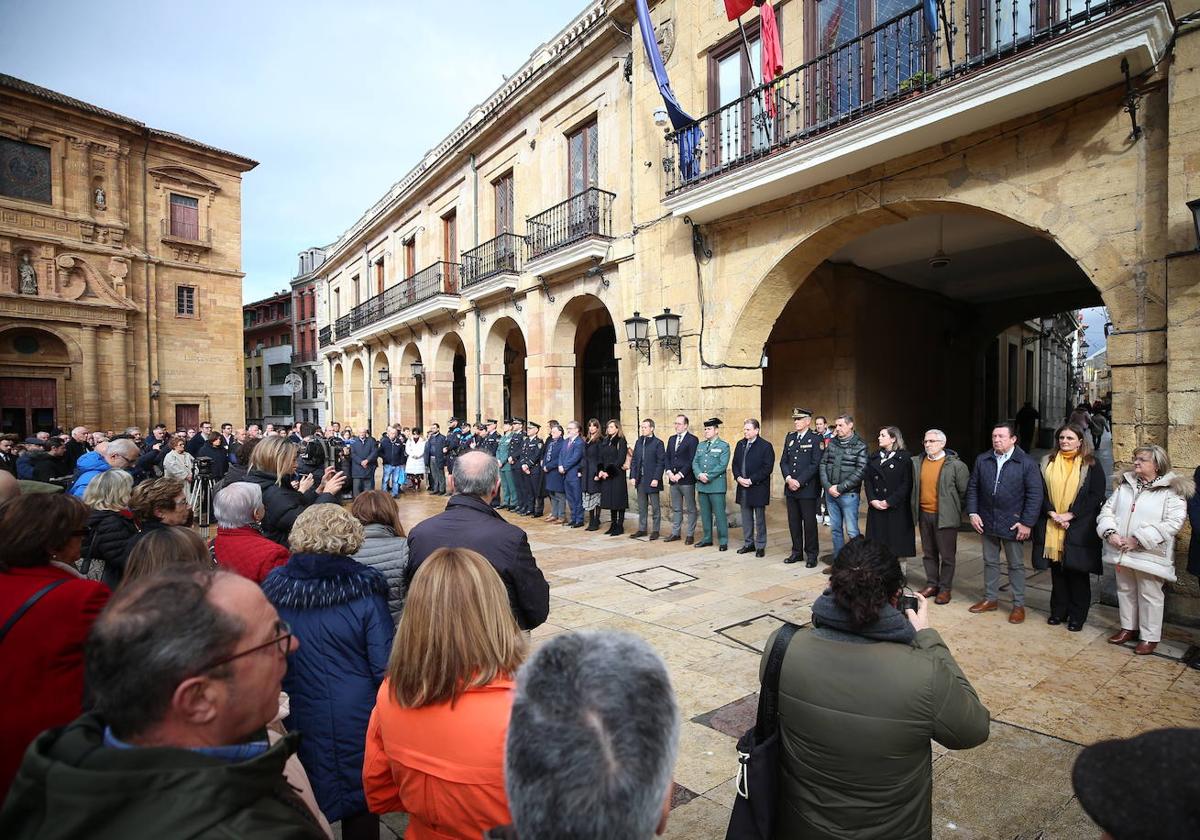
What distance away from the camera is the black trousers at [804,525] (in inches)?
281

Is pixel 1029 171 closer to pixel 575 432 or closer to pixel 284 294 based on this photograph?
pixel 575 432

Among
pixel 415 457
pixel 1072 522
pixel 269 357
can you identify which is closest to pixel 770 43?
pixel 1072 522

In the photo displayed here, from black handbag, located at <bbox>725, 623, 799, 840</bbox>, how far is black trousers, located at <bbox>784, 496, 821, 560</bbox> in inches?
219

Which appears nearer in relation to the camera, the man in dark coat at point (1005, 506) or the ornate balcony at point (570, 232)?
the man in dark coat at point (1005, 506)

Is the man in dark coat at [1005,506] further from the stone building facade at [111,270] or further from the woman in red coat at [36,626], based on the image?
the stone building facade at [111,270]

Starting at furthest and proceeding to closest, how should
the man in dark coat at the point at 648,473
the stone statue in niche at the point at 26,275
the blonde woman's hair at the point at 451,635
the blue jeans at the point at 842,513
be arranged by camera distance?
the stone statue in niche at the point at 26,275 < the man in dark coat at the point at 648,473 < the blue jeans at the point at 842,513 < the blonde woman's hair at the point at 451,635

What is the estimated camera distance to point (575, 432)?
390 inches

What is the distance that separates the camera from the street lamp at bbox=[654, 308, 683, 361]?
9453 millimetres

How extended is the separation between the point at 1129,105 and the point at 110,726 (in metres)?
7.25

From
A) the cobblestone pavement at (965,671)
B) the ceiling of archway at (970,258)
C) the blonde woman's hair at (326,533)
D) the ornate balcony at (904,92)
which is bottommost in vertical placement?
the cobblestone pavement at (965,671)

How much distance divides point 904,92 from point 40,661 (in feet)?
25.8

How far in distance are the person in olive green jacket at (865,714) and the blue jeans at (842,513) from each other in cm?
514

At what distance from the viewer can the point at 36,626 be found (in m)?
1.88

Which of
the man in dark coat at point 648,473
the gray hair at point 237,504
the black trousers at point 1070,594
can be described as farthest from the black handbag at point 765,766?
the man in dark coat at point 648,473
